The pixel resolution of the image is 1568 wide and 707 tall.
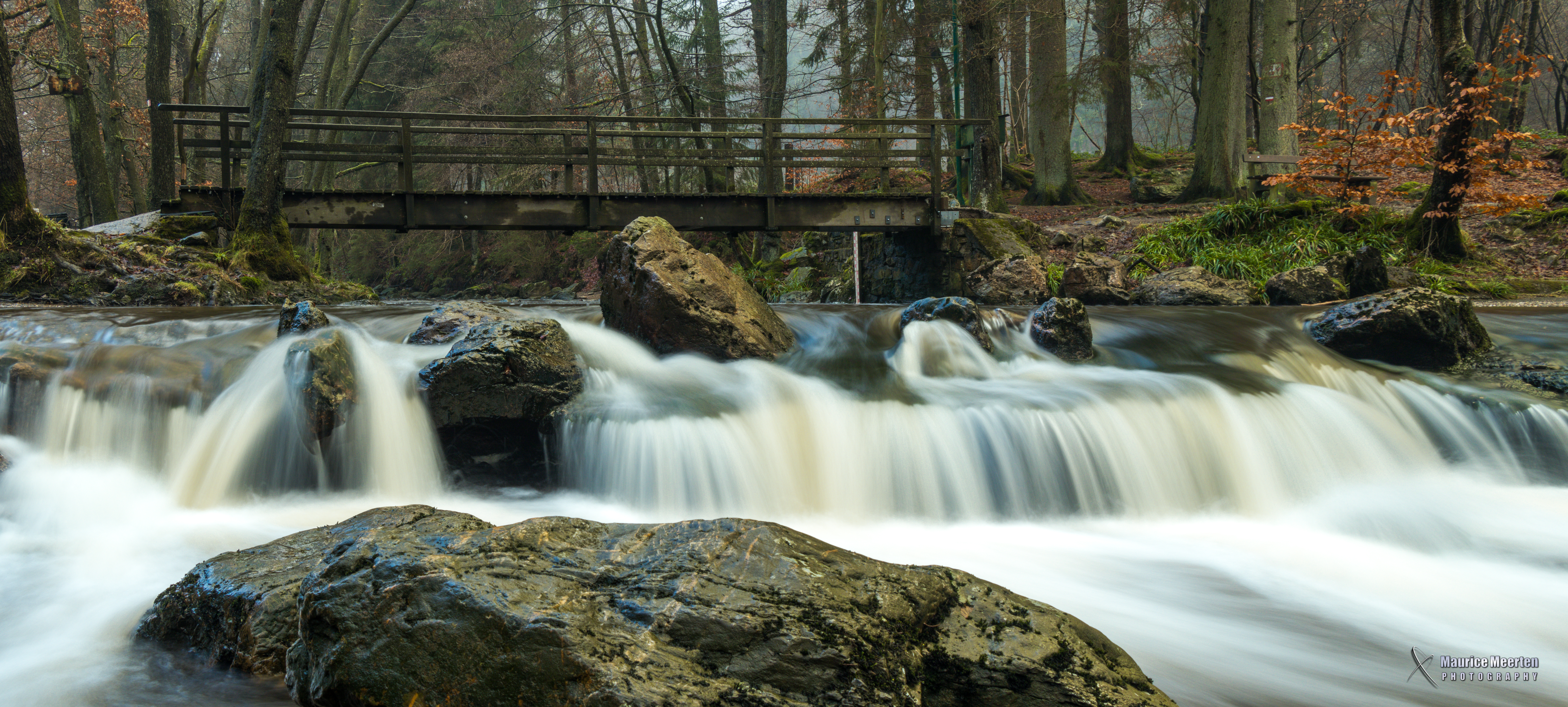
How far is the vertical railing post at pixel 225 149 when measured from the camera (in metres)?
11.5

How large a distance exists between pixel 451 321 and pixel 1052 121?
1461 cm

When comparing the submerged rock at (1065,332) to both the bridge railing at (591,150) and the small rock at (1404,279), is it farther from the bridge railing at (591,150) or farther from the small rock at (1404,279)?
the small rock at (1404,279)

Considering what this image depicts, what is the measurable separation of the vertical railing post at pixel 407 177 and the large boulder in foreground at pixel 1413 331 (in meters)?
10.8

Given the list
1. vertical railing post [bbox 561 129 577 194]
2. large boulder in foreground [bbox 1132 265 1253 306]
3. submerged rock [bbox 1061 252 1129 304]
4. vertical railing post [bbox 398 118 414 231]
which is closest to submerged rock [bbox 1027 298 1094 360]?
submerged rock [bbox 1061 252 1129 304]

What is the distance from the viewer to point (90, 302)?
9289 millimetres

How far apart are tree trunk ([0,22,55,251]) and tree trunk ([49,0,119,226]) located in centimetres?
579

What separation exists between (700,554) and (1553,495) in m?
5.73

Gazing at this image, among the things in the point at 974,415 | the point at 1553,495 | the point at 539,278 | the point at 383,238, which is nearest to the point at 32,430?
the point at 974,415

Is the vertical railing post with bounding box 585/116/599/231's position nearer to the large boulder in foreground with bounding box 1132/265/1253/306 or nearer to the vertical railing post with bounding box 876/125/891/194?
the vertical railing post with bounding box 876/125/891/194

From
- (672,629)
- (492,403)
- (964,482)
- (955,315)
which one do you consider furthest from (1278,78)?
(672,629)

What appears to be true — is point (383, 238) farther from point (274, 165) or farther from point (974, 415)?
point (974, 415)

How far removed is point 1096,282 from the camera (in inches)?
432

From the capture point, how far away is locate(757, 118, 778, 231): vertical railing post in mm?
12523

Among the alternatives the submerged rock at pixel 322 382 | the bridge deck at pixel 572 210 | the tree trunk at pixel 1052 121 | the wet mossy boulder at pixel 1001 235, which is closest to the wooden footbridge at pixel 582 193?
the bridge deck at pixel 572 210
